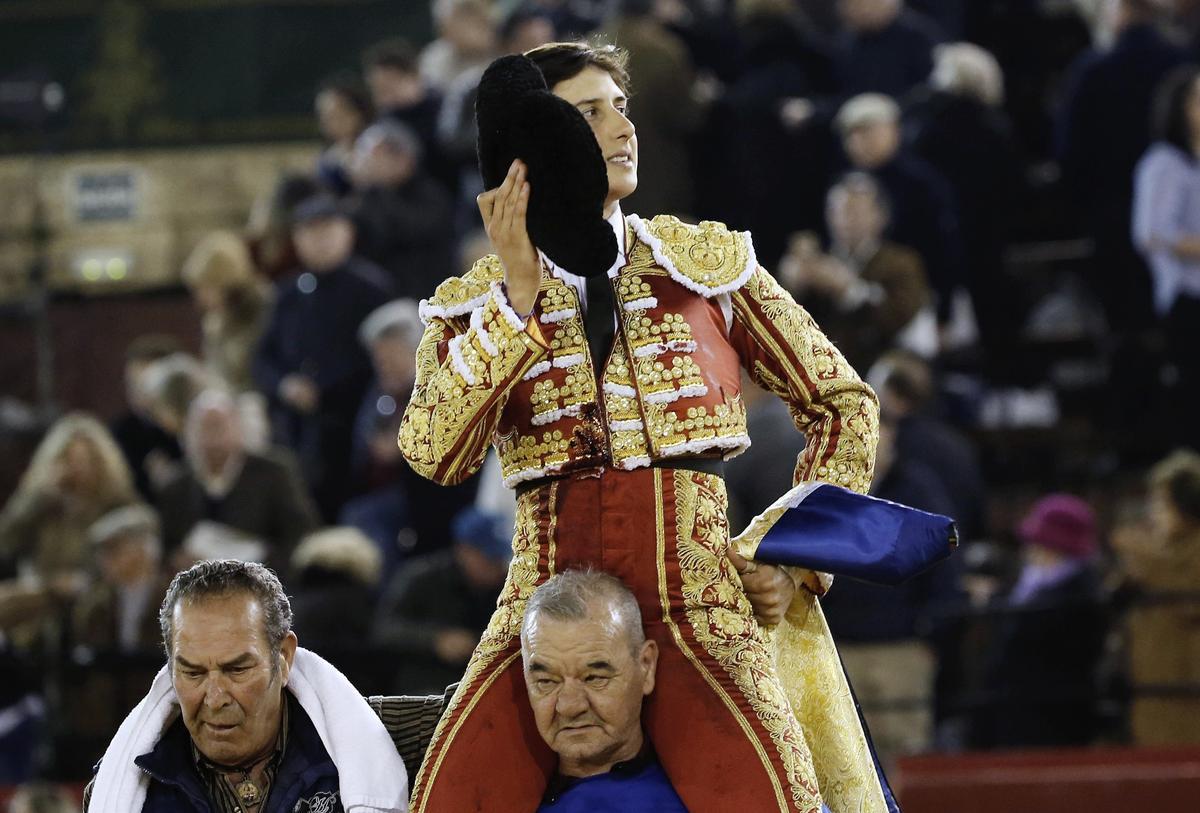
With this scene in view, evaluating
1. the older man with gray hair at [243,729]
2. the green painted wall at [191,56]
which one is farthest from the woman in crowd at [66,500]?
the green painted wall at [191,56]

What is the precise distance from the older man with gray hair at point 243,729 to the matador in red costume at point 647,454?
1.08ft

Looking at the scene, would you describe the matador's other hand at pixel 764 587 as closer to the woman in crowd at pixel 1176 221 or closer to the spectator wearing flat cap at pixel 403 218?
the woman in crowd at pixel 1176 221

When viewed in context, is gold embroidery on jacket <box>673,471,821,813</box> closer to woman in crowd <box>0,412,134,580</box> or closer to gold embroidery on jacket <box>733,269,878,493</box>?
gold embroidery on jacket <box>733,269,878,493</box>

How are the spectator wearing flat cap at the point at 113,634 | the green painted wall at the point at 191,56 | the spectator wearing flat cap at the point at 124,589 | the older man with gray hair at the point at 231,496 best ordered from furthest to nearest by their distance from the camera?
the green painted wall at the point at 191,56 < the older man with gray hair at the point at 231,496 < the spectator wearing flat cap at the point at 124,589 < the spectator wearing flat cap at the point at 113,634

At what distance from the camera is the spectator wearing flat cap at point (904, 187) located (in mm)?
8750

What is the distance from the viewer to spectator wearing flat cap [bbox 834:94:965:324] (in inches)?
344

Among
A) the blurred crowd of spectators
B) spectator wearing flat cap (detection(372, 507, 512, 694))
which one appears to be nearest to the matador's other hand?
the blurred crowd of spectators

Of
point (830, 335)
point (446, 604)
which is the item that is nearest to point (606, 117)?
point (446, 604)

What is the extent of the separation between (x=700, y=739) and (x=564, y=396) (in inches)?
21.5

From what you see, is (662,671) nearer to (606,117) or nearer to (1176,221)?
(606,117)

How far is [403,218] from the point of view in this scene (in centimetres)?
927

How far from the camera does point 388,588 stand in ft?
24.8

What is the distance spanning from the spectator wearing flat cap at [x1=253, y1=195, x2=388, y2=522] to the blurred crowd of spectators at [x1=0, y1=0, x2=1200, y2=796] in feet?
0.04

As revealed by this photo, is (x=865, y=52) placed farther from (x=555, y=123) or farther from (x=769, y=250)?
(x=555, y=123)
